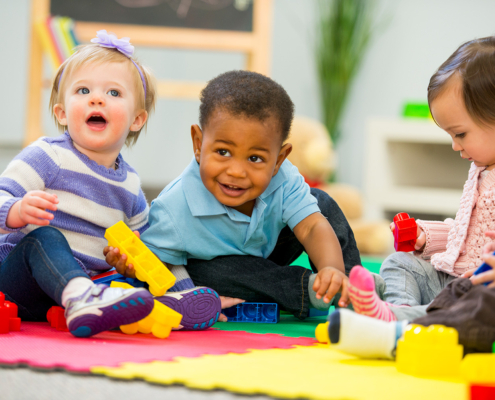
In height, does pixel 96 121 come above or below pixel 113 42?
below

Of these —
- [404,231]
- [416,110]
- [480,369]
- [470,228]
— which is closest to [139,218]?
[404,231]

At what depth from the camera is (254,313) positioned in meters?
1.11

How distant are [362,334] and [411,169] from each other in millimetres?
2291

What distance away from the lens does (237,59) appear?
136 inches

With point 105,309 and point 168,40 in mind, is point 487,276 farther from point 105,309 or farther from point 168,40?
point 168,40

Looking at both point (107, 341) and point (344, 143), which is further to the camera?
point (344, 143)

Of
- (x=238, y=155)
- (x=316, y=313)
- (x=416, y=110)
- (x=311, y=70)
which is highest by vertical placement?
(x=311, y=70)

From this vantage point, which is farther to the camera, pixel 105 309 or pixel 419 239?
pixel 419 239

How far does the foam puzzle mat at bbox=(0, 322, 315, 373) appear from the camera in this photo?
25.9 inches

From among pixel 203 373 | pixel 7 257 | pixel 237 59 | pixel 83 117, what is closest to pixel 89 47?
pixel 83 117

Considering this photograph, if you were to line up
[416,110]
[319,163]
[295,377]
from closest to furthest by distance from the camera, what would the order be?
[295,377], [319,163], [416,110]

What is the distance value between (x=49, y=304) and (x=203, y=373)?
445mm

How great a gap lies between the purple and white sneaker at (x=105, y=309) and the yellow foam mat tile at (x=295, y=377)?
0.12 m

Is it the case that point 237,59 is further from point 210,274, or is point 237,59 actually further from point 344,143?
point 210,274
